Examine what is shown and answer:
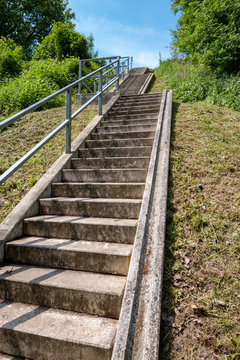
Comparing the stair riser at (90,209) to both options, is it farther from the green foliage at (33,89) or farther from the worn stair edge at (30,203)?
the green foliage at (33,89)

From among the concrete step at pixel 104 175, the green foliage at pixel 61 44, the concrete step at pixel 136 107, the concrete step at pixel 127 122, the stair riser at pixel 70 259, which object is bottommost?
the stair riser at pixel 70 259

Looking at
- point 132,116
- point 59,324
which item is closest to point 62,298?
point 59,324

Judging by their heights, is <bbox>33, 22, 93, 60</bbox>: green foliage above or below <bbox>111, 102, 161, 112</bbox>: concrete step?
above

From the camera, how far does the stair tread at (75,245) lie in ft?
7.72

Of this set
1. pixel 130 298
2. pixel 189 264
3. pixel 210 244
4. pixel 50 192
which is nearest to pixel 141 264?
pixel 130 298

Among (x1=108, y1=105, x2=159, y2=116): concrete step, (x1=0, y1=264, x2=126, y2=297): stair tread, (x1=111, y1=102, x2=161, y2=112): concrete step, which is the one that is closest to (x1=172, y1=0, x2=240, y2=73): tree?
(x1=111, y1=102, x2=161, y2=112): concrete step

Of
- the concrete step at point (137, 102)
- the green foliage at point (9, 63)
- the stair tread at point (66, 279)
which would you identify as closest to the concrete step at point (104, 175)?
the stair tread at point (66, 279)

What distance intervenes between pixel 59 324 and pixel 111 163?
2.67 meters

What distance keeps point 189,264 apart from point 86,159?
102 inches

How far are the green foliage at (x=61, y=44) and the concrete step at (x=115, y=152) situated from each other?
13.3 m

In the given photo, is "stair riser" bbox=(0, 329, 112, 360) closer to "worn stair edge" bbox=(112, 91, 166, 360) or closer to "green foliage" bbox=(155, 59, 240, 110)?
"worn stair edge" bbox=(112, 91, 166, 360)

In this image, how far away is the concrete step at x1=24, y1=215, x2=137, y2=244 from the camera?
8.48 feet

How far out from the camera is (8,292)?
2.27 metres

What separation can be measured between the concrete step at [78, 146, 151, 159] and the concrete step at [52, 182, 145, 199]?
1.10m
